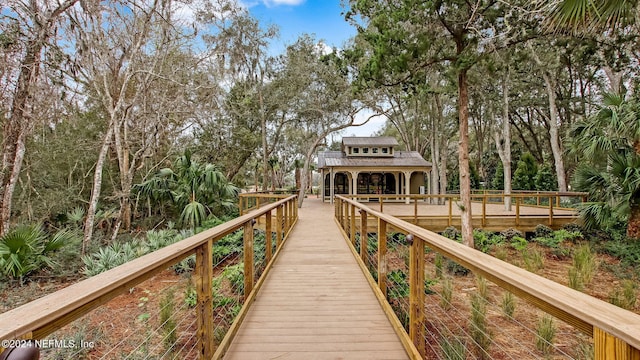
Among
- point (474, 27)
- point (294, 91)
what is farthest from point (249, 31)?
point (474, 27)

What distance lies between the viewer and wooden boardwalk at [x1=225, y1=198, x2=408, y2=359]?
2254 mm

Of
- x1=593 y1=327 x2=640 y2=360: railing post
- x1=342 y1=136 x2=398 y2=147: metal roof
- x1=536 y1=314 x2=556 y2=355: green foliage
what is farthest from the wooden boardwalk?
x1=342 y1=136 x2=398 y2=147: metal roof

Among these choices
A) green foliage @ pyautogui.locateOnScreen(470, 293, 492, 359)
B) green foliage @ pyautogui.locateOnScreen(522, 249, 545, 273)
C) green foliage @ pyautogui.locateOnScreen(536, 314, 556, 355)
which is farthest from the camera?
green foliage @ pyautogui.locateOnScreen(522, 249, 545, 273)

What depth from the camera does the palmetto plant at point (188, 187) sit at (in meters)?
9.91

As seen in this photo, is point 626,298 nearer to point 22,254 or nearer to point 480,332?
point 480,332

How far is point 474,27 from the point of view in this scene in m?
6.92

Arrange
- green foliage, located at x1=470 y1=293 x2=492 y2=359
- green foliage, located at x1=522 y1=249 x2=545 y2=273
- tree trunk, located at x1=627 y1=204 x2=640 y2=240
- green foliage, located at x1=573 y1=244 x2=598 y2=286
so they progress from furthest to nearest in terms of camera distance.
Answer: tree trunk, located at x1=627 y1=204 x2=640 y2=240, green foliage, located at x1=522 y1=249 x2=545 y2=273, green foliage, located at x1=573 y1=244 x2=598 y2=286, green foliage, located at x1=470 y1=293 x2=492 y2=359

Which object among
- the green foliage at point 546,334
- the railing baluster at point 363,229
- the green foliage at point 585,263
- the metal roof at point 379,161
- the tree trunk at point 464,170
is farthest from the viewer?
the metal roof at point 379,161

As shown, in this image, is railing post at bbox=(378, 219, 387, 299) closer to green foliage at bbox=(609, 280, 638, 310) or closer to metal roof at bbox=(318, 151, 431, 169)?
green foliage at bbox=(609, 280, 638, 310)

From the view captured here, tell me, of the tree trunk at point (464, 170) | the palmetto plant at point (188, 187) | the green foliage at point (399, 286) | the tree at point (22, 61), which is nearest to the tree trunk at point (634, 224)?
the tree trunk at point (464, 170)

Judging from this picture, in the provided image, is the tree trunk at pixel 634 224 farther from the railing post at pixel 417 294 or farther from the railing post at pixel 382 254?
the railing post at pixel 417 294

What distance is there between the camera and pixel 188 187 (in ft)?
32.7

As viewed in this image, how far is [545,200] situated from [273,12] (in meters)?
16.9

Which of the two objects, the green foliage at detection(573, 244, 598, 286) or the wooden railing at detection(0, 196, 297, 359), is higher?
the wooden railing at detection(0, 196, 297, 359)
